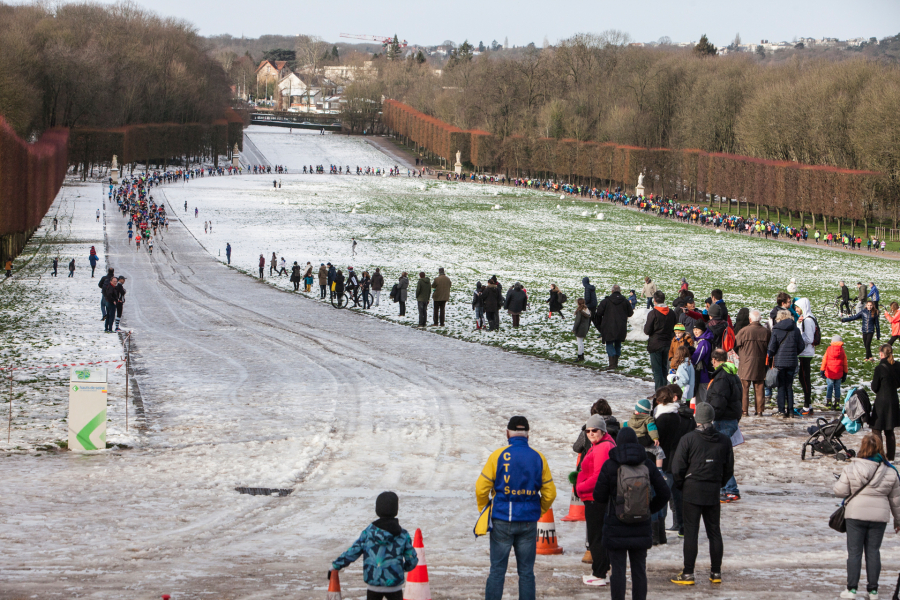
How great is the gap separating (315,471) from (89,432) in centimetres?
373

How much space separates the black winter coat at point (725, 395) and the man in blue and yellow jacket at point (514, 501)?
4.54 metres

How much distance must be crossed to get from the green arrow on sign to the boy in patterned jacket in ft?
27.9

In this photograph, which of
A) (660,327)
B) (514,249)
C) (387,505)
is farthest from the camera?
(514,249)

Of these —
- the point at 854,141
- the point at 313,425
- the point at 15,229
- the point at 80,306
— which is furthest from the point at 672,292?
the point at 854,141

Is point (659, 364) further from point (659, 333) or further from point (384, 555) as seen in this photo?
point (384, 555)

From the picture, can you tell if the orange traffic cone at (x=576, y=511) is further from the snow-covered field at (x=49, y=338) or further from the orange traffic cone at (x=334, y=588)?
the snow-covered field at (x=49, y=338)

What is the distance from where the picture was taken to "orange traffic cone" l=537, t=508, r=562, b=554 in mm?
10172

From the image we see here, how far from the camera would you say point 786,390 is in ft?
54.9

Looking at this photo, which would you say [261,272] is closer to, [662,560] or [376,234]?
[376,234]

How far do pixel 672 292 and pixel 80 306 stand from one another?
22.9 meters

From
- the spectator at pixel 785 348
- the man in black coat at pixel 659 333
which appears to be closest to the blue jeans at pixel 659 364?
the man in black coat at pixel 659 333

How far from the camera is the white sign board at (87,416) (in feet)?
47.9

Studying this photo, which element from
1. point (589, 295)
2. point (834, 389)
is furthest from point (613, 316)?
point (834, 389)

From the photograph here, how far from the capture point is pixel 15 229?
5109 centimetres
